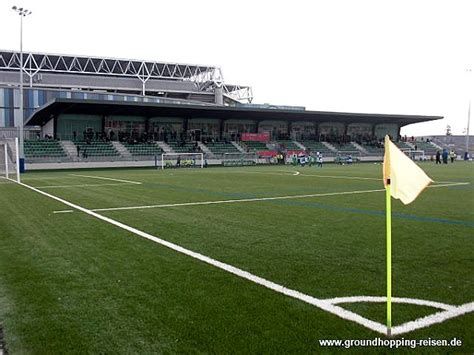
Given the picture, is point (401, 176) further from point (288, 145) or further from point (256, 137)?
point (288, 145)

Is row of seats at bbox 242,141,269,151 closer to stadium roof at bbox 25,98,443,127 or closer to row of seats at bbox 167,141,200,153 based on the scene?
stadium roof at bbox 25,98,443,127

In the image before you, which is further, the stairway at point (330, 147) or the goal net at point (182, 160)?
the stairway at point (330, 147)

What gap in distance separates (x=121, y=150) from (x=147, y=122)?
8.35m

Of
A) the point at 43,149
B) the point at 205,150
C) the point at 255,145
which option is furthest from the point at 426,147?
the point at 43,149

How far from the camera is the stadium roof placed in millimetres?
50406

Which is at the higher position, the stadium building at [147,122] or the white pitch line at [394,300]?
the stadium building at [147,122]

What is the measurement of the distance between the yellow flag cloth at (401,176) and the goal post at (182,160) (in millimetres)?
44219

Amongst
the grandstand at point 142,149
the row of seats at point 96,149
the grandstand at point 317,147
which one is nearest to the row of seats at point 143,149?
the grandstand at point 142,149

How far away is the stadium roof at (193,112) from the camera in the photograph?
50.4 meters

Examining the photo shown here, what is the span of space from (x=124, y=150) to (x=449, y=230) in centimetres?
4773

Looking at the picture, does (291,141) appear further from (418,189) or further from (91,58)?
(418,189)

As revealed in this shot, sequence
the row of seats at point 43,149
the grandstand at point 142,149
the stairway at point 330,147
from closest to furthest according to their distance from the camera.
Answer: the row of seats at point 43,149, the grandstand at point 142,149, the stairway at point 330,147

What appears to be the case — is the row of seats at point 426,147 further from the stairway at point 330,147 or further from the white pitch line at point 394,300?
the white pitch line at point 394,300

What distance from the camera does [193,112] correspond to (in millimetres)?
59531
